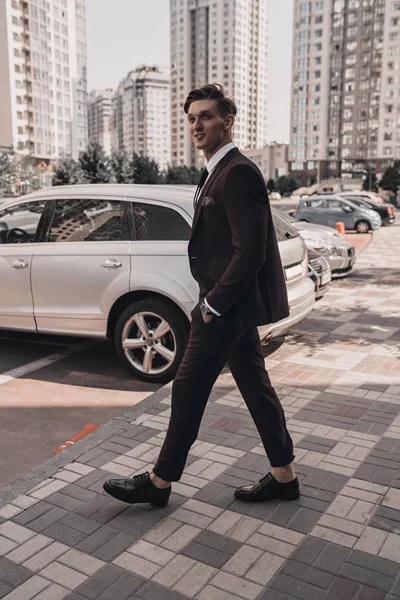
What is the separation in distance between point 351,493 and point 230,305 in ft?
4.39

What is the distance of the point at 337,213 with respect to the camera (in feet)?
85.8

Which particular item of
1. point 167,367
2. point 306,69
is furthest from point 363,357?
point 306,69

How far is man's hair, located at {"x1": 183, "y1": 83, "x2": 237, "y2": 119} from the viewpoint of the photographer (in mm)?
2988

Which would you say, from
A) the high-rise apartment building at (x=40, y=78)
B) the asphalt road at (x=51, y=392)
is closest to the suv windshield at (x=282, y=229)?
the asphalt road at (x=51, y=392)

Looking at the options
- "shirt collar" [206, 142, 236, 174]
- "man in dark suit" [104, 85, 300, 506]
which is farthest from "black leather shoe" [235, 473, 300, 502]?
"shirt collar" [206, 142, 236, 174]

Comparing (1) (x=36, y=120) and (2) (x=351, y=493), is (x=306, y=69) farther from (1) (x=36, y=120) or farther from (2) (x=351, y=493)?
(2) (x=351, y=493)

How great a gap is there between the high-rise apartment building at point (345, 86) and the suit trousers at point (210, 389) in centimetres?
12113

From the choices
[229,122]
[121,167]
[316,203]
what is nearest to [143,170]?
[121,167]

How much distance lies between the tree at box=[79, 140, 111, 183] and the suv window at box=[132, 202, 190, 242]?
48.9m

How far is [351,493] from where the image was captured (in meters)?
3.45

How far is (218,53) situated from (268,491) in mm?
180813

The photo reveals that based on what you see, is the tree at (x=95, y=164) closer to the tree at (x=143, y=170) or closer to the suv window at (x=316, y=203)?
the tree at (x=143, y=170)

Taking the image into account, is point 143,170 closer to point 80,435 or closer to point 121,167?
point 121,167

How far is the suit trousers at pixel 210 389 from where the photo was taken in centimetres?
307
